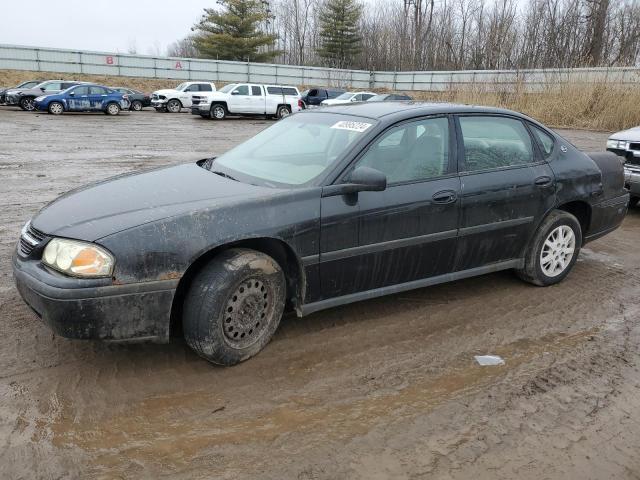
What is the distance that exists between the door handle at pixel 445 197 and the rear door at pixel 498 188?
0.11 meters

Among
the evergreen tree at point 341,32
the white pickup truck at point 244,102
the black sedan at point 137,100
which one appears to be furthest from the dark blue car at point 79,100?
the evergreen tree at point 341,32

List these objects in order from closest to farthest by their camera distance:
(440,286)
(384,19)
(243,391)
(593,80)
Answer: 1. (243,391)
2. (440,286)
3. (593,80)
4. (384,19)

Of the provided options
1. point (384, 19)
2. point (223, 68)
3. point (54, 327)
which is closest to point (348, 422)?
point (54, 327)

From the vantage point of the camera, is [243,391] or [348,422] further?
[243,391]

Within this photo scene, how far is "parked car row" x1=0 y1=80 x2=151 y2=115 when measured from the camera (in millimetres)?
23938

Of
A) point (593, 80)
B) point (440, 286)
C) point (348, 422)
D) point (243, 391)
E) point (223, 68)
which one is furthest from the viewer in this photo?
point (223, 68)

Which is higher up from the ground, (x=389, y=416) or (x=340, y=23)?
(x=340, y=23)

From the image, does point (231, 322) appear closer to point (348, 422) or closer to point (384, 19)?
point (348, 422)

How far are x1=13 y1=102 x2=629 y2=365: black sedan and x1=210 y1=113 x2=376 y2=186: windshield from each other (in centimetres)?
2

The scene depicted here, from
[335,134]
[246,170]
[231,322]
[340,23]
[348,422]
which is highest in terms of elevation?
[340,23]

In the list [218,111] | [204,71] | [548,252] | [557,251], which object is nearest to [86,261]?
[548,252]

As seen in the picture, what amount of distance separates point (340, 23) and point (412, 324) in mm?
62174

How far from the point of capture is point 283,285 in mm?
3406

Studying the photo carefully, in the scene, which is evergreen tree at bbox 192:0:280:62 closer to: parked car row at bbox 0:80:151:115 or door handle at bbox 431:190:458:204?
parked car row at bbox 0:80:151:115
